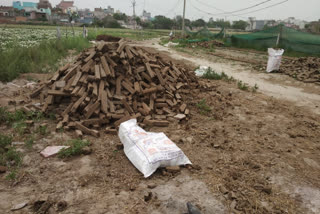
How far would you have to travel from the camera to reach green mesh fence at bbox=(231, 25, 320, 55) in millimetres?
14893

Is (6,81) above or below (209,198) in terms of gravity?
above

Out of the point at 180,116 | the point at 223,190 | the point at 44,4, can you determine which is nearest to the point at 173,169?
the point at 223,190

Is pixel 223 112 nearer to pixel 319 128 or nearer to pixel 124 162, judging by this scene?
pixel 319 128

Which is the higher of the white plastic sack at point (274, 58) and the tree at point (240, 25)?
the tree at point (240, 25)

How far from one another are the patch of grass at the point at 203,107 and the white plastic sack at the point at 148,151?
243 centimetres

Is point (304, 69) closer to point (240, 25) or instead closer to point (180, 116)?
point (180, 116)

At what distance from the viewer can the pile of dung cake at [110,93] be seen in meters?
4.98

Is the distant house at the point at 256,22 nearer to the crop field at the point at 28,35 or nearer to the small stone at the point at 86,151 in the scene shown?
the crop field at the point at 28,35

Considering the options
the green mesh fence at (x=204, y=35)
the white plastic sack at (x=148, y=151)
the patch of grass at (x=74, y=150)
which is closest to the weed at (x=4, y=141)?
the patch of grass at (x=74, y=150)

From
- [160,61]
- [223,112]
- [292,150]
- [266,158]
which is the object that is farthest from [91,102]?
[292,150]

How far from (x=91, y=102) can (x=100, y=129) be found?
0.72 meters

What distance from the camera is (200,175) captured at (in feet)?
11.2

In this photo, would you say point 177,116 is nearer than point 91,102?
No

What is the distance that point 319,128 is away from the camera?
5277 mm
